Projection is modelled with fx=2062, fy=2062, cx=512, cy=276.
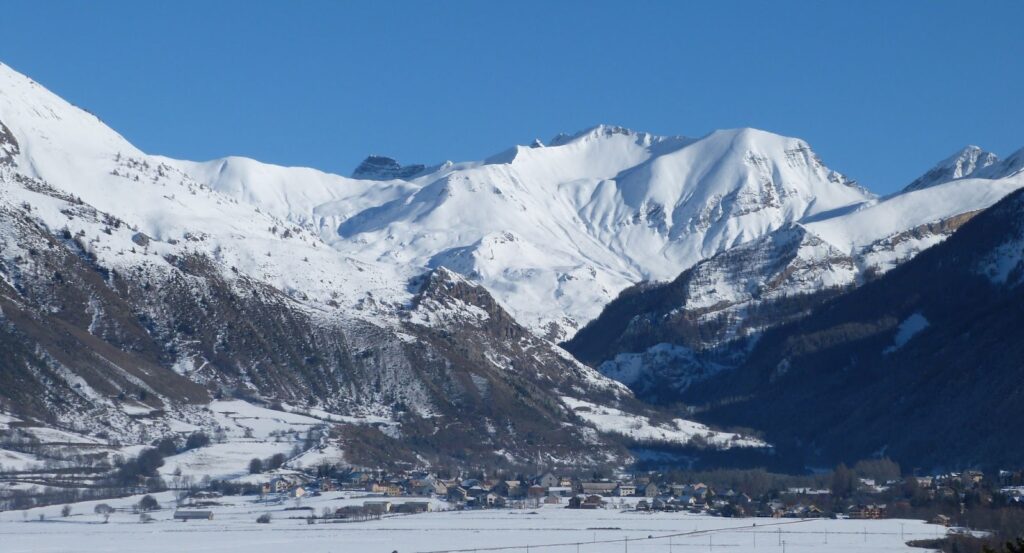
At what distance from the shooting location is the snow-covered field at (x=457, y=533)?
12912 cm

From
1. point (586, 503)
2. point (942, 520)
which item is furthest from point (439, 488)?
point (942, 520)

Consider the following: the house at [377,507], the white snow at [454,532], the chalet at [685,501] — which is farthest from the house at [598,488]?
the house at [377,507]

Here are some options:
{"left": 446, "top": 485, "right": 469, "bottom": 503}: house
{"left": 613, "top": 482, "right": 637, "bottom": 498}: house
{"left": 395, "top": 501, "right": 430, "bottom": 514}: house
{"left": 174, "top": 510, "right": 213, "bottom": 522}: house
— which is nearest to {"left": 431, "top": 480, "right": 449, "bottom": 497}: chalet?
{"left": 446, "top": 485, "right": 469, "bottom": 503}: house

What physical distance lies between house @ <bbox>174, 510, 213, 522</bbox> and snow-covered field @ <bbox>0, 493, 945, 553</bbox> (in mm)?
867

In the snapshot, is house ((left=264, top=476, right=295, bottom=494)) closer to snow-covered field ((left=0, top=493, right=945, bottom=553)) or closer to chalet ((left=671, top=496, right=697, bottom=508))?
snow-covered field ((left=0, top=493, right=945, bottom=553))

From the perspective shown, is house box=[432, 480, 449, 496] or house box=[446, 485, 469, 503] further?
house box=[432, 480, 449, 496]

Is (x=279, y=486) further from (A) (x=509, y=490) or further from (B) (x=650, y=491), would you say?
(B) (x=650, y=491)

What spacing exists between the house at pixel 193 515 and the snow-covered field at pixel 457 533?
2.85 feet

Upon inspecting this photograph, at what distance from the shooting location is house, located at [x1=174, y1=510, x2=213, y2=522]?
156 metres

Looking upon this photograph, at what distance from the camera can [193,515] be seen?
516 ft

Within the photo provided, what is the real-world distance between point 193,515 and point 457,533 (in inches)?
1007

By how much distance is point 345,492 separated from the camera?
187m

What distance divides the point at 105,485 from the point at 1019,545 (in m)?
123

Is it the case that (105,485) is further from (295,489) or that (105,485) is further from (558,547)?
(558,547)
